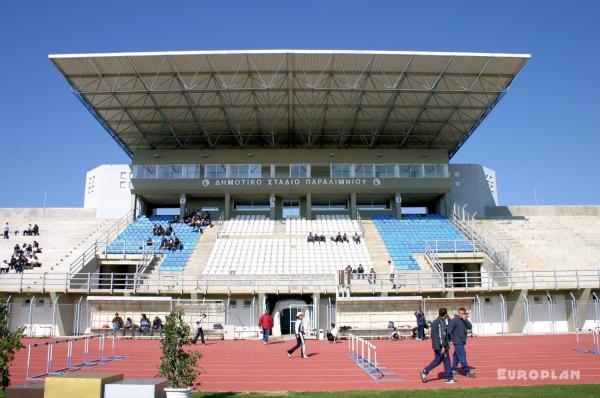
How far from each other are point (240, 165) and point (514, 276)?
23371mm

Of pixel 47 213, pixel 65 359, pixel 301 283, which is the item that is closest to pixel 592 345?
pixel 301 283

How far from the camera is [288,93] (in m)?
36.8

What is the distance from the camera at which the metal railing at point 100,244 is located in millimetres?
32781

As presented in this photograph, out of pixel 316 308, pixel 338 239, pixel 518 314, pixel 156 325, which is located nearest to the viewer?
pixel 156 325

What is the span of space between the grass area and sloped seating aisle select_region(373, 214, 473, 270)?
22.6 m

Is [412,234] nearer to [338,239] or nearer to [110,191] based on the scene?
[338,239]

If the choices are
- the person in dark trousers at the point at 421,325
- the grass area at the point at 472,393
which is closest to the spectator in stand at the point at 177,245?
the person in dark trousers at the point at 421,325

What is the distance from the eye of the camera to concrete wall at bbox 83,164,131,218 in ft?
A: 153

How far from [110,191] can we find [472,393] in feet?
138

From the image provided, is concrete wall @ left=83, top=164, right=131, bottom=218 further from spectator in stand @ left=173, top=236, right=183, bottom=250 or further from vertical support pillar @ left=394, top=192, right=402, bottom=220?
vertical support pillar @ left=394, top=192, right=402, bottom=220

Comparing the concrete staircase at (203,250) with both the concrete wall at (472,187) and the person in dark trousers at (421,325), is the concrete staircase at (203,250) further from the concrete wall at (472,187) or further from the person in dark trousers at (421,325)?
the concrete wall at (472,187)

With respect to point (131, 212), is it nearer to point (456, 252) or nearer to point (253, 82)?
point (253, 82)

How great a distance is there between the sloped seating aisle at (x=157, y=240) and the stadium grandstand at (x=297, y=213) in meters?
0.17

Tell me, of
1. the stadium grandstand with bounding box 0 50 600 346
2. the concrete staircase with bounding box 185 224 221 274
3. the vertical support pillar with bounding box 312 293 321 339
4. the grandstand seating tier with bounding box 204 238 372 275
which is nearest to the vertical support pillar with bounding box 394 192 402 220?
the stadium grandstand with bounding box 0 50 600 346
